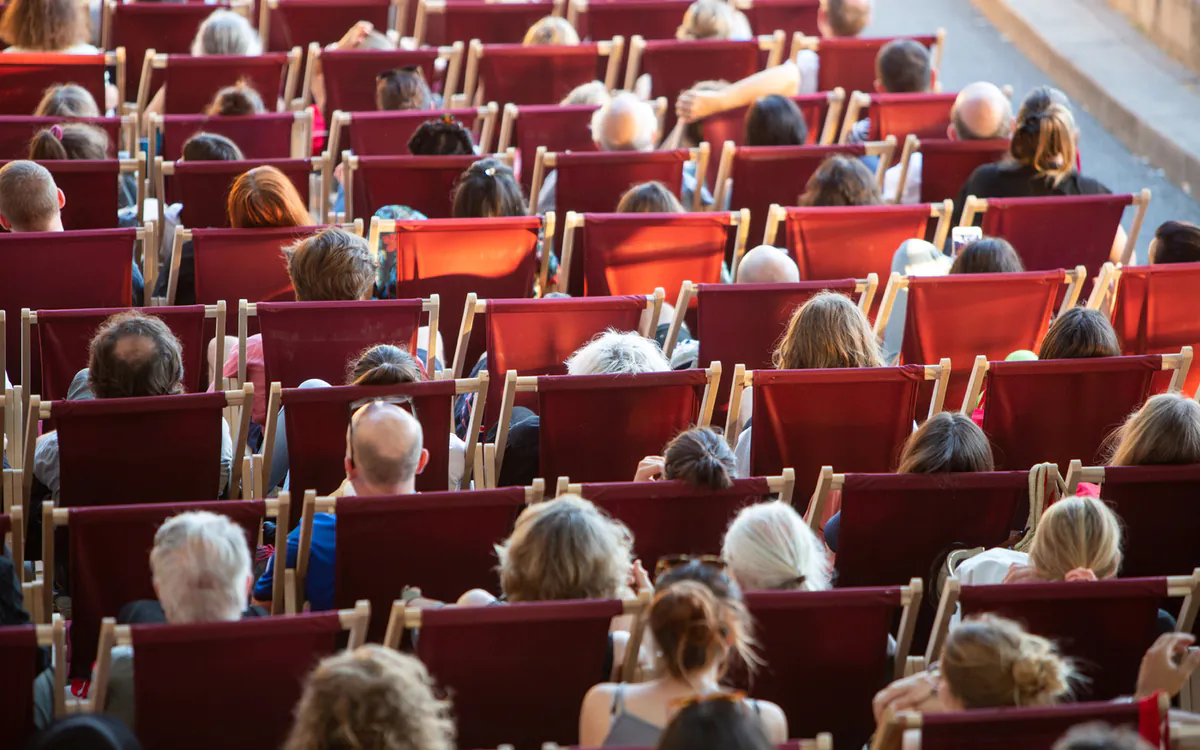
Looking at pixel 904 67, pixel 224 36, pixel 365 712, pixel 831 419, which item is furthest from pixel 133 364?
pixel 904 67

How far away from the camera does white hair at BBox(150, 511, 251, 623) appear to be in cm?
314

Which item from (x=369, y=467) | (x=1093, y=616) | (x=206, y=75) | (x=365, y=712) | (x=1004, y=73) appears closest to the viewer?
(x=365, y=712)

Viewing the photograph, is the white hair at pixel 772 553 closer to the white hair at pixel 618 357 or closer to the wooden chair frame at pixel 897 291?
the white hair at pixel 618 357

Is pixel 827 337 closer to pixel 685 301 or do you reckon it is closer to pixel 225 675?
pixel 685 301

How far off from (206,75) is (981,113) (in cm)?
363

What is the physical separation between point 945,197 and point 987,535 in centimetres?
312

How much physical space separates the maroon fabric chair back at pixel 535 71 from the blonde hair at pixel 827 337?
3309 millimetres

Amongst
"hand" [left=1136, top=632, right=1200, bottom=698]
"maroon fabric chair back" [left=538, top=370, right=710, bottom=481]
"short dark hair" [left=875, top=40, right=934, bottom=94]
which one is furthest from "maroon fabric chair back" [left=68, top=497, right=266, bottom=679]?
"short dark hair" [left=875, top=40, right=934, bottom=94]

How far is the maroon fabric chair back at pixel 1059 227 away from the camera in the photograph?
5879mm

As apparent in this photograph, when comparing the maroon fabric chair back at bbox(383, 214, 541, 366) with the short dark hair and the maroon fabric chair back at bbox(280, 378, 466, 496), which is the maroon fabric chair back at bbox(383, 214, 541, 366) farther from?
the short dark hair

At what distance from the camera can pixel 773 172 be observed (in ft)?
21.4

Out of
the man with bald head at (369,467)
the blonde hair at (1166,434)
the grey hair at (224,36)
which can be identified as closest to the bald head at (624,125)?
the grey hair at (224,36)

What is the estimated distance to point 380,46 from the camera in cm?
760

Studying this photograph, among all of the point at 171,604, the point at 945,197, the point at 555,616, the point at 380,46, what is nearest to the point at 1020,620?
the point at 555,616
